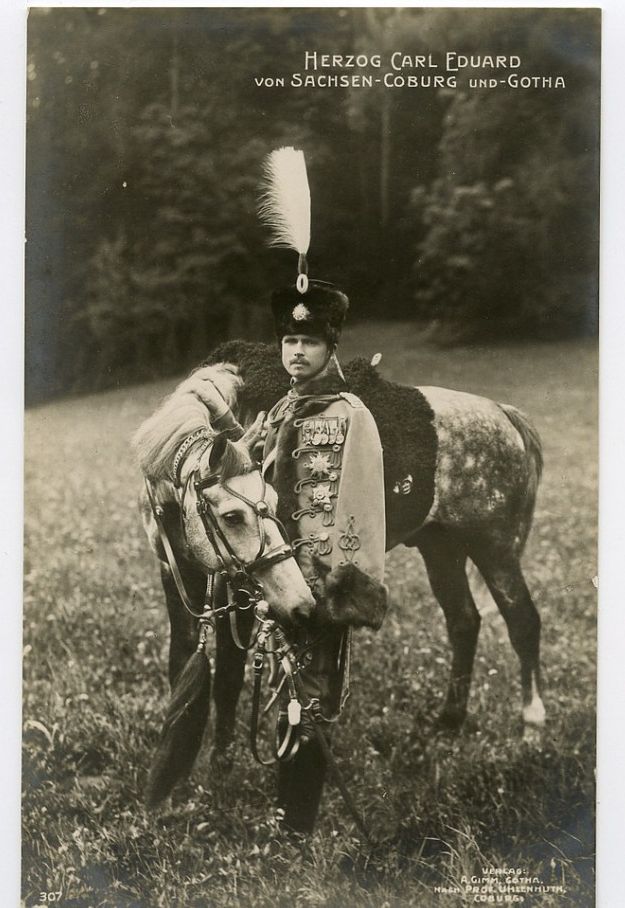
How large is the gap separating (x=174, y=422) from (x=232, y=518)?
1.30ft

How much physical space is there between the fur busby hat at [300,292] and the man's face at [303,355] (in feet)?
0.07

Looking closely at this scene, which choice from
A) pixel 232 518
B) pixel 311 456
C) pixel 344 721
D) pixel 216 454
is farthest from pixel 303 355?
pixel 344 721

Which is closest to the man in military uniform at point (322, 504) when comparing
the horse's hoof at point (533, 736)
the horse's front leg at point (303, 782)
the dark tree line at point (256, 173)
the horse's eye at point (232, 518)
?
the horse's front leg at point (303, 782)

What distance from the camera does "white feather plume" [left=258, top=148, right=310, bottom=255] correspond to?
2969mm

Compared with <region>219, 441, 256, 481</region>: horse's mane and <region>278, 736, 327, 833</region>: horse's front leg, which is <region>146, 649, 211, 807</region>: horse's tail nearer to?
<region>278, 736, 327, 833</region>: horse's front leg

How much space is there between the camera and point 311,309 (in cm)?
296

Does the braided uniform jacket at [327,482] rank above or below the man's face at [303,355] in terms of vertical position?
below

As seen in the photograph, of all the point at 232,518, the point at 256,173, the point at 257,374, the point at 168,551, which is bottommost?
the point at 168,551

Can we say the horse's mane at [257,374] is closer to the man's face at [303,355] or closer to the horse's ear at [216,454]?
the man's face at [303,355]

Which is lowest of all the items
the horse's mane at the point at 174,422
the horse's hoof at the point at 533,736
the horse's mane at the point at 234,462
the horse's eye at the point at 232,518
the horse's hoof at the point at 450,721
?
the horse's hoof at the point at 533,736

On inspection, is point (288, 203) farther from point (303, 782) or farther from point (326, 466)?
point (303, 782)

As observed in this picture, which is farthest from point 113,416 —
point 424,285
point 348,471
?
point 424,285

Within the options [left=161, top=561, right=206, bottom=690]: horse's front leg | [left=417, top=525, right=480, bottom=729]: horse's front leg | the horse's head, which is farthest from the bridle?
[left=417, top=525, right=480, bottom=729]: horse's front leg

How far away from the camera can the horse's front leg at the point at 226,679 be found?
2.93 metres
